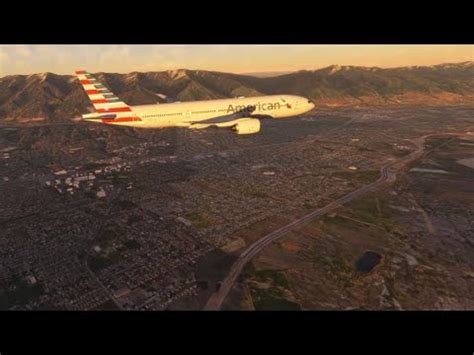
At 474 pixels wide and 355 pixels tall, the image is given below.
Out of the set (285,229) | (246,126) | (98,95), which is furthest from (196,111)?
(285,229)

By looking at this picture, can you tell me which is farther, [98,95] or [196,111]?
[196,111]

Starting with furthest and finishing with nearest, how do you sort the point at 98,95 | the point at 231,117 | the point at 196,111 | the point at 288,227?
the point at 231,117, the point at 196,111, the point at 98,95, the point at 288,227

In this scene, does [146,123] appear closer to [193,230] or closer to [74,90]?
[193,230]

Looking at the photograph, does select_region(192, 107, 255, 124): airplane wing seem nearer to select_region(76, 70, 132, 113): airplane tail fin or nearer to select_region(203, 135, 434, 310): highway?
select_region(76, 70, 132, 113): airplane tail fin

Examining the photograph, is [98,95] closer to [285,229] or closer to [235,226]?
[235,226]

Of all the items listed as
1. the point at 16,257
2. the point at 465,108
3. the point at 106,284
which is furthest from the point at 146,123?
the point at 465,108

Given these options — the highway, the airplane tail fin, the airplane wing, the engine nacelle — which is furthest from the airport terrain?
the airplane tail fin

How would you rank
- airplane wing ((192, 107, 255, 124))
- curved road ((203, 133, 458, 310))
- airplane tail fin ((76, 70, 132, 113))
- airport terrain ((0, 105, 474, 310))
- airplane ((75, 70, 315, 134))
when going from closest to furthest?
curved road ((203, 133, 458, 310)), airport terrain ((0, 105, 474, 310)), airplane tail fin ((76, 70, 132, 113)), airplane ((75, 70, 315, 134)), airplane wing ((192, 107, 255, 124))

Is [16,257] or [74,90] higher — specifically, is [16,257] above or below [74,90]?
below
